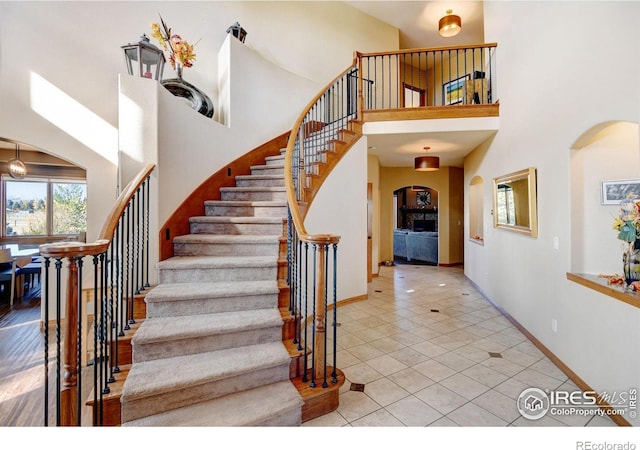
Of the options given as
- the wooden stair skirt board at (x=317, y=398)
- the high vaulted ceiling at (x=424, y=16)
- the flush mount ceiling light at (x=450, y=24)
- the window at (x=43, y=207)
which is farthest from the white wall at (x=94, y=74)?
the window at (x=43, y=207)

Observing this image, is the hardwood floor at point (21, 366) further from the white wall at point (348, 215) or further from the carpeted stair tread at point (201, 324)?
the white wall at point (348, 215)

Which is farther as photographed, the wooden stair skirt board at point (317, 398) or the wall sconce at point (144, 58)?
the wall sconce at point (144, 58)

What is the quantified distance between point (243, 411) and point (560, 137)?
3.50 meters

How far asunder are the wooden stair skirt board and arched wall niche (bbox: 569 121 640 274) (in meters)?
2.34

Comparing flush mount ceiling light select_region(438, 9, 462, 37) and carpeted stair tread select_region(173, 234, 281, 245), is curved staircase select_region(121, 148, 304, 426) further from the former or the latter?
flush mount ceiling light select_region(438, 9, 462, 37)

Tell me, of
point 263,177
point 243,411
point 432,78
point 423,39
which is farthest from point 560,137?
point 432,78

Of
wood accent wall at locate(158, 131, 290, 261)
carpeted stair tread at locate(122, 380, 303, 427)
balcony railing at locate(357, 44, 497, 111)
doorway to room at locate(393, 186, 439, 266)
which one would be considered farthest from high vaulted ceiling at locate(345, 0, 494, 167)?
carpeted stair tread at locate(122, 380, 303, 427)

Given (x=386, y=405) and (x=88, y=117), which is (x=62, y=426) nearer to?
(x=386, y=405)

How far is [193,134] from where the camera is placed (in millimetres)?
3488

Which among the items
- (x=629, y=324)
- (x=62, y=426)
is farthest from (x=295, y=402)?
(x=629, y=324)

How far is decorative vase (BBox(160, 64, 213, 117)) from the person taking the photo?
12.6 feet

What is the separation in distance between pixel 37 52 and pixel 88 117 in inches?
37.1

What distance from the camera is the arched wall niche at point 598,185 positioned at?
228 cm
